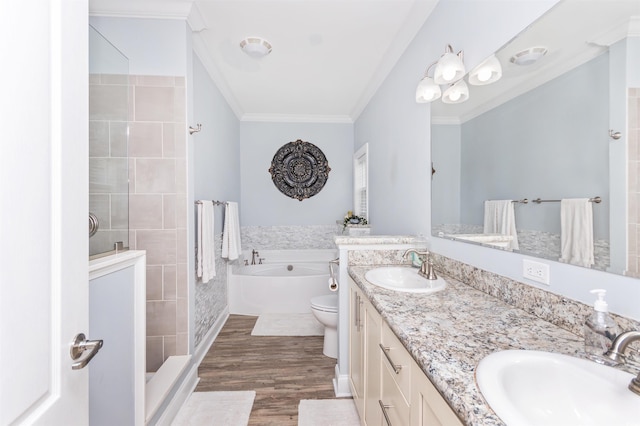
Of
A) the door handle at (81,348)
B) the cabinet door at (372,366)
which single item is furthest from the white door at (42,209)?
the cabinet door at (372,366)

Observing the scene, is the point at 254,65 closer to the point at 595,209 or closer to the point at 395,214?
the point at 395,214

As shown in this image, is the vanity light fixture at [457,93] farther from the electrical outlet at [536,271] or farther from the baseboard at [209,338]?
the baseboard at [209,338]

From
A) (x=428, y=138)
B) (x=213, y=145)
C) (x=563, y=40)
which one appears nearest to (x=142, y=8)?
(x=213, y=145)

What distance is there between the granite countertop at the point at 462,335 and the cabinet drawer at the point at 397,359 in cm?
7

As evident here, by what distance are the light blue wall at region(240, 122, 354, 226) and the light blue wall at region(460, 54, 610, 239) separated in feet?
9.85

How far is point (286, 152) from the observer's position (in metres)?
4.25

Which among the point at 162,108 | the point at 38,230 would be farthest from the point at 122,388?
the point at 162,108

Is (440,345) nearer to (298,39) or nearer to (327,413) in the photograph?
(327,413)

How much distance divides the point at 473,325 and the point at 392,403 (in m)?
0.42

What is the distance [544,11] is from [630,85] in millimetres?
467

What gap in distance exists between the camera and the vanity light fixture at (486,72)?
125 cm

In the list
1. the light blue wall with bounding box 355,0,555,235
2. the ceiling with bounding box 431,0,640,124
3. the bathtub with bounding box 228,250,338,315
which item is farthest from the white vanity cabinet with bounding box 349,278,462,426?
the bathtub with bounding box 228,250,338,315

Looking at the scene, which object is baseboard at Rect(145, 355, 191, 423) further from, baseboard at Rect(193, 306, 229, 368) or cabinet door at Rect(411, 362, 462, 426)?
cabinet door at Rect(411, 362, 462, 426)

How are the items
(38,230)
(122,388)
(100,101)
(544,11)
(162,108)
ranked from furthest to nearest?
(162,108)
(100,101)
(122,388)
(544,11)
(38,230)
